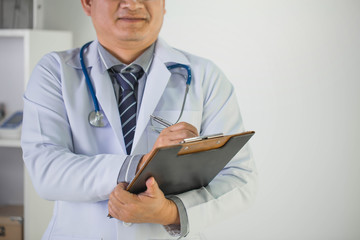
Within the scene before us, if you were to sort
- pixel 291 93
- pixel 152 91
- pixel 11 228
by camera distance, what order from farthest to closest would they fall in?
pixel 291 93 < pixel 11 228 < pixel 152 91

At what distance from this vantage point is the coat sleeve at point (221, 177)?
3.48 ft

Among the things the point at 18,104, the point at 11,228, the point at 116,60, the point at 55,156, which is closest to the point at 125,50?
the point at 116,60

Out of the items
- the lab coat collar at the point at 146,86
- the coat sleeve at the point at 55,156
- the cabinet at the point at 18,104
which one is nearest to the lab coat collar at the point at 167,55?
the lab coat collar at the point at 146,86

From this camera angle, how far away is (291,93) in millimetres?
2430

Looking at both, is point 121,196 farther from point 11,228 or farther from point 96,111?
point 11,228

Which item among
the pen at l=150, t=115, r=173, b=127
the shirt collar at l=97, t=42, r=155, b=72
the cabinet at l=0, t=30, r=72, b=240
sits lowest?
the cabinet at l=0, t=30, r=72, b=240

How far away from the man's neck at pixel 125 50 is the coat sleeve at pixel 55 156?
0.41 feet

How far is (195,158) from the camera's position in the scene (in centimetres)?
95

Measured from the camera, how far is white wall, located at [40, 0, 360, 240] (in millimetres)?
2395

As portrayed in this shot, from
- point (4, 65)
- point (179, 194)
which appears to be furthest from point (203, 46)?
point (179, 194)

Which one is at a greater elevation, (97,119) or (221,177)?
(97,119)

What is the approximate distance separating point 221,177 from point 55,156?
0.38 meters

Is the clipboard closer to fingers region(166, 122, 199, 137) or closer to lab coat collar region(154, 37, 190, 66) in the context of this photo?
fingers region(166, 122, 199, 137)

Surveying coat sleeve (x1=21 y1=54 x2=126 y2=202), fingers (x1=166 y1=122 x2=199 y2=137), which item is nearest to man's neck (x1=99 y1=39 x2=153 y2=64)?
coat sleeve (x1=21 y1=54 x2=126 y2=202)
